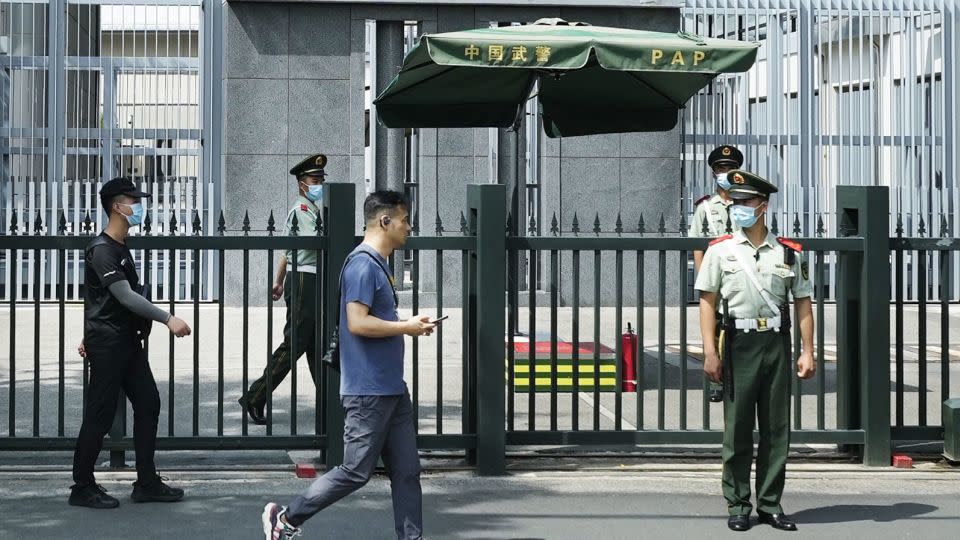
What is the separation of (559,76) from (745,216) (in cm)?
474

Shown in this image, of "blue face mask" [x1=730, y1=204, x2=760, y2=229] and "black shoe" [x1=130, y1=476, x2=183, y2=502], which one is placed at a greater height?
"blue face mask" [x1=730, y1=204, x2=760, y2=229]

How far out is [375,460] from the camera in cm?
662

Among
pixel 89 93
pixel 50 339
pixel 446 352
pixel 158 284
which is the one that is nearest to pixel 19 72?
pixel 89 93

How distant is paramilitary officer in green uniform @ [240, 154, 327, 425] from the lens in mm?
9219

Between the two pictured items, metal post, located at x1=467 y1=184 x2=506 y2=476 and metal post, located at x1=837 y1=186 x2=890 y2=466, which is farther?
metal post, located at x1=837 y1=186 x2=890 y2=466

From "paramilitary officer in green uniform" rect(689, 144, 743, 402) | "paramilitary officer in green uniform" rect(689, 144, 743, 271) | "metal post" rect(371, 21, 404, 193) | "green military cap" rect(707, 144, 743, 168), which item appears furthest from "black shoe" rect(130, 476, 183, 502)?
"metal post" rect(371, 21, 404, 193)

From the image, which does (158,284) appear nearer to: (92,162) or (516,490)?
(92,162)

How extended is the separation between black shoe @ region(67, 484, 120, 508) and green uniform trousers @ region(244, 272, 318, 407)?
4.30 ft

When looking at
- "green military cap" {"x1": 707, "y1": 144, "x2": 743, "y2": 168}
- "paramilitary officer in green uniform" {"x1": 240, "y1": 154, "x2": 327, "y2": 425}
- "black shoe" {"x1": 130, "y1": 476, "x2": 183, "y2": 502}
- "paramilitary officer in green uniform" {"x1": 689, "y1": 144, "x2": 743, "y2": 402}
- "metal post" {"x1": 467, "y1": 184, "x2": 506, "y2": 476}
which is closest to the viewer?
"black shoe" {"x1": 130, "y1": 476, "x2": 183, "y2": 502}

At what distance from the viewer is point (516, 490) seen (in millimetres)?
8492

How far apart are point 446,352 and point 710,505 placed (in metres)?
7.48

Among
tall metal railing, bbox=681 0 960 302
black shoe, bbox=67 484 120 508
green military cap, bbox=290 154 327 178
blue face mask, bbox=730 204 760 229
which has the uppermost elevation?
tall metal railing, bbox=681 0 960 302

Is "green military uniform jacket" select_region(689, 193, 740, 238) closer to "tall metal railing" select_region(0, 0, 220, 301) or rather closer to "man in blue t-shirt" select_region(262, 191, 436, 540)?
"man in blue t-shirt" select_region(262, 191, 436, 540)

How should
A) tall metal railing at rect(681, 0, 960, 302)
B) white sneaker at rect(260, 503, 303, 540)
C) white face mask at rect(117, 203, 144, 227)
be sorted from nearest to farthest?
white sneaker at rect(260, 503, 303, 540), white face mask at rect(117, 203, 144, 227), tall metal railing at rect(681, 0, 960, 302)
